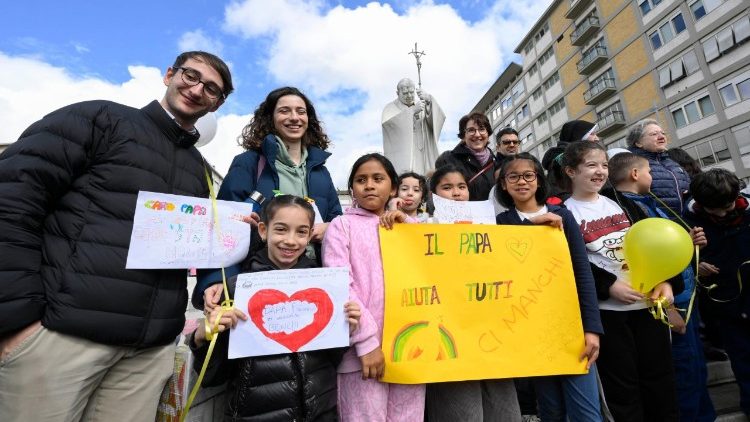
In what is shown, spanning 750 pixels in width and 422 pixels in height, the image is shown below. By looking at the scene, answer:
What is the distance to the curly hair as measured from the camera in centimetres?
234

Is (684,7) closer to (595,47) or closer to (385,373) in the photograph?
(595,47)

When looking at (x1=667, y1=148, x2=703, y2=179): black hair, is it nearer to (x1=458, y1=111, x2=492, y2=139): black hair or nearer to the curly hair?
(x1=458, y1=111, x2=492, y2=139): black hair

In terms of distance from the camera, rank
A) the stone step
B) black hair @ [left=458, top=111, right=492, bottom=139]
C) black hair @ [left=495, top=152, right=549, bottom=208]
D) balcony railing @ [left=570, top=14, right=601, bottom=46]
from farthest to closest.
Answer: balcony railing @ [left=570, top=14, right=601, bottom=46]
black hair @ [left=458, top=111, right=492, bottom=139]
the stone step
black hair @ [left=495, top=152, right=549, bottom=208]

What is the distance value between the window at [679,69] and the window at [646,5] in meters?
4.38

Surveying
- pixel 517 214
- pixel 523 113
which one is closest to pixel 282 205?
pixel 517 214

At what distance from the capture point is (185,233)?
150 cm

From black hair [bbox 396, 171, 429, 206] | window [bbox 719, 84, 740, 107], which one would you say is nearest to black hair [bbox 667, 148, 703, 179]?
black hair [bbox 396, 171, 429, 206]

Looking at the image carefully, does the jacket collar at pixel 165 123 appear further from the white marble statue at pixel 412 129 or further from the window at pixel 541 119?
the window at pixel 541 119

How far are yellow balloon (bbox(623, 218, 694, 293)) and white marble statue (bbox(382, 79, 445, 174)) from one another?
367cm

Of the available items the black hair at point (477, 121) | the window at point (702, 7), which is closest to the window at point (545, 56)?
the window at point (702, 7)

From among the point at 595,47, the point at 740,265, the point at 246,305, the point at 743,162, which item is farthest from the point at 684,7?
the point at 246,305

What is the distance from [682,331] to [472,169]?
214 cm

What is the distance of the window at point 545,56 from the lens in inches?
1285

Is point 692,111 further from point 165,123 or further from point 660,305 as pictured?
point 165,123
